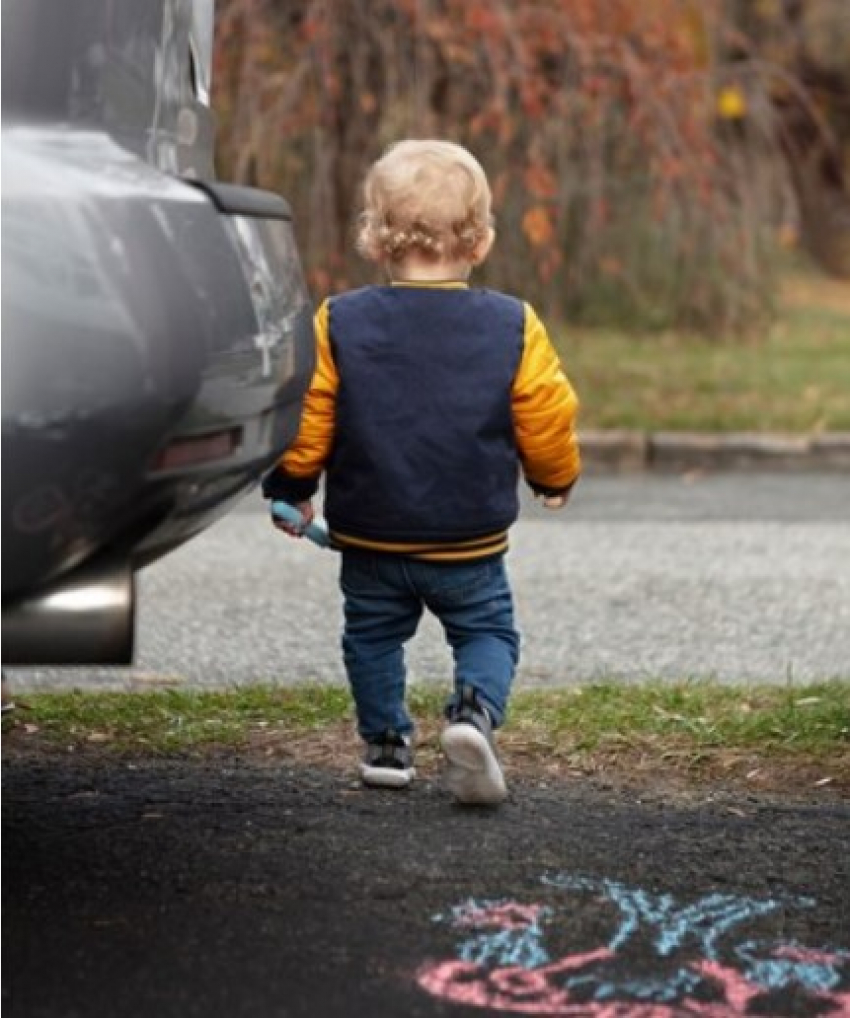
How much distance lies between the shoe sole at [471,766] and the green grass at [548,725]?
393 mm

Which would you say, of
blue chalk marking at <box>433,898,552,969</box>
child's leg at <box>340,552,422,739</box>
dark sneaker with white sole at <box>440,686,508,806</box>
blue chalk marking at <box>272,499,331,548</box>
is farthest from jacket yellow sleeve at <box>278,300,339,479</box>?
blue chalk marking at <box>433,898,552,969</box>

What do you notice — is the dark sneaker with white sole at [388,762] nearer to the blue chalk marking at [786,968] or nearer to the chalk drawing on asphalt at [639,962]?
the chalk drawing on asphalt at [639,962]

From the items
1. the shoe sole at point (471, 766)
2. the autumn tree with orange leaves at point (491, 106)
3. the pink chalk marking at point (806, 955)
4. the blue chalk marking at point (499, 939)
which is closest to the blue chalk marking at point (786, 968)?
the pink chalk marking at point (806, 955)

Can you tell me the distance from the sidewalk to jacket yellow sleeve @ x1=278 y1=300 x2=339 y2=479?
6134 millimetres

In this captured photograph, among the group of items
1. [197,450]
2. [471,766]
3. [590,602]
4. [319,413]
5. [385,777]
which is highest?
[197,450]

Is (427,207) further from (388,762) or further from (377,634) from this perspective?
(388,762)

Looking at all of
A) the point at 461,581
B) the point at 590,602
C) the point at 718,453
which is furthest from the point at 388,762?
the point at 718,453

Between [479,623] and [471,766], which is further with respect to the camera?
[479,623]

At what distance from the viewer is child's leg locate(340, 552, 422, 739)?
3697 mm

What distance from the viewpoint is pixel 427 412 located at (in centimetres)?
356

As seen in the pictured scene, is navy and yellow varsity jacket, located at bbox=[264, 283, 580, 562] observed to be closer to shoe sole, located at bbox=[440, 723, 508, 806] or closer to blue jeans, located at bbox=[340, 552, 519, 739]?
blue jeans, located at bbox=[340, 552, 519, 739]

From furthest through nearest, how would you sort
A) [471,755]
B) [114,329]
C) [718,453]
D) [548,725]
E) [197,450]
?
[718,453] < [548,725] < [471,755] < [197,450] < [114,329]

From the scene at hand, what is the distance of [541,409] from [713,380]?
8.11m

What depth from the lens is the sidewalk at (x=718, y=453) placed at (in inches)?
381
